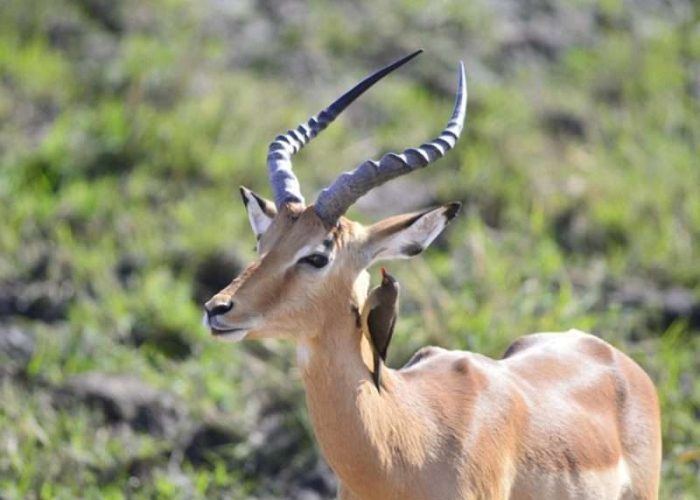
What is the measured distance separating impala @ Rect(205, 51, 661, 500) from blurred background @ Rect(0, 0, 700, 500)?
6.74 ft

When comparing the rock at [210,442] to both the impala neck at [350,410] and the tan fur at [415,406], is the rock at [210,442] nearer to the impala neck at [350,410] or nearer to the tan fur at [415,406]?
the tan fur at [415,406]

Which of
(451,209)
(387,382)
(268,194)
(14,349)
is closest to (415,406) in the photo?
(387,382)

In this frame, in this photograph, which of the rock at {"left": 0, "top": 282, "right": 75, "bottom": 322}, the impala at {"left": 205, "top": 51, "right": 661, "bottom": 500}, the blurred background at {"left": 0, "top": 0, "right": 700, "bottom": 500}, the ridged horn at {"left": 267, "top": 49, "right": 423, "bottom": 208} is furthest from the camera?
the rock at {"left": 0, "top": 282, "right": 75, "bottom": 322}

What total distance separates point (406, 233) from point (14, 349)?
3.83m

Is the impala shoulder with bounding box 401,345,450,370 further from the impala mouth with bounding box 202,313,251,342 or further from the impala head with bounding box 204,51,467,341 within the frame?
the impala mouth with bounding box 202,313,251,342

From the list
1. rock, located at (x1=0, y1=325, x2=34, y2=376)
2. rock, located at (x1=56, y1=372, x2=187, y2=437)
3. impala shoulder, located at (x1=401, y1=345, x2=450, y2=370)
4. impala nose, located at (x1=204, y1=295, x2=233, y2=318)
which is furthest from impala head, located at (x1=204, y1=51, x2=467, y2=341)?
rock, located at (x1=0, y1=325, x2=34, y2=376)

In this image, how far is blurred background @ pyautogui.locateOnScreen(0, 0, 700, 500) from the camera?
8219mm

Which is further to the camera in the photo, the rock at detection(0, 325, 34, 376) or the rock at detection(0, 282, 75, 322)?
the rock at detection(0, 282, 75, 322)

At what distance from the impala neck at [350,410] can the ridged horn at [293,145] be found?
461 millimetres

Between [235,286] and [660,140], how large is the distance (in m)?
7.28

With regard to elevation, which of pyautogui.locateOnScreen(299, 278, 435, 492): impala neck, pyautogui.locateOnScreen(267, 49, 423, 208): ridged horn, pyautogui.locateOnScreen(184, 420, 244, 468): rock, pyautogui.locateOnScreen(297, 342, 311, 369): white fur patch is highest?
pyautogui.locateOnScreen(267, 49, 423, 208): ridged horn

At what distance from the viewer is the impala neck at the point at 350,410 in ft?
17.7

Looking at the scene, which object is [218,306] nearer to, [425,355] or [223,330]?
[223,330]

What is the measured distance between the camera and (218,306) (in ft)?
16.7
